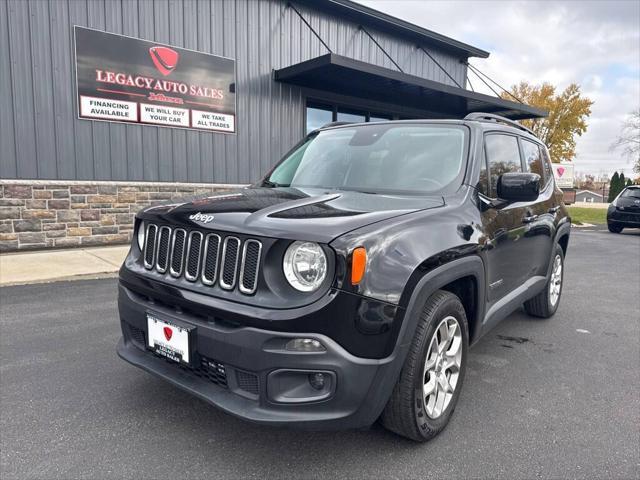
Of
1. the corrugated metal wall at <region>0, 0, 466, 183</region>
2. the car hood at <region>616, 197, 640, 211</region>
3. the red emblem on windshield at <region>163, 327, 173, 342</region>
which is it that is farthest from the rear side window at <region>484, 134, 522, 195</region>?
the car hood at <region>616, 197, 640, 211</region>

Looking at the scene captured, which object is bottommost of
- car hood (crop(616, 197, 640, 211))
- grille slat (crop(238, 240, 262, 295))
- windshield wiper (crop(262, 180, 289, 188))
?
car hood (crop(616, 197, 640, 211))

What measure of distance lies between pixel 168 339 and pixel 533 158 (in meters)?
3.60

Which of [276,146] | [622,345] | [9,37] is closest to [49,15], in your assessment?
[9,37]

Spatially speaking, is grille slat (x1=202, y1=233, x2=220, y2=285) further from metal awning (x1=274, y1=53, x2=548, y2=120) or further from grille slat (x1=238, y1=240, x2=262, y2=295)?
metal awning (x1=274, y1=53, x2=548, y2=120)

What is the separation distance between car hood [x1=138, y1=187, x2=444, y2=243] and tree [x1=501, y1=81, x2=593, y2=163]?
3662cm

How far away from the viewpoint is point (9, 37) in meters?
7.62

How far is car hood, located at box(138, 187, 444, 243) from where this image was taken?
2.11 m

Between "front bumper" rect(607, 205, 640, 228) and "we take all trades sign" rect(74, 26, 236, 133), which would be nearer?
"we take all trades sign" rect(74, 26, 236, 133)

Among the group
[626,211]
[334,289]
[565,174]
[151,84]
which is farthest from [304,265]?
[565,174]

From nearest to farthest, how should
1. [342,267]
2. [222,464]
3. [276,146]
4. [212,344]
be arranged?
[342,267] → [212,344] → [222,464] → [276,146]

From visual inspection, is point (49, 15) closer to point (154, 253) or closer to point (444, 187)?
point (154, 253)

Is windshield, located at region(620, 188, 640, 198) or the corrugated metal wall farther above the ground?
the corrugated metal wall

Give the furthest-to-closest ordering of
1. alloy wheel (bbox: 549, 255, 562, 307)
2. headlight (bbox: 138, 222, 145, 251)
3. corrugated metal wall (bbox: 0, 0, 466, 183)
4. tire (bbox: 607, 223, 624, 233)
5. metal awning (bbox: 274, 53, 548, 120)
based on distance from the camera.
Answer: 1. tire (bbox: 607, 223, 624, 233)
2. metal awning (bbox: 274, 53, 548, 120)
3. corrugated metal wall (bbox: 0, 0, 466, 183)
4. alloy wheel (bbox: 549, 255, 562, 307)
5. headlight (bbox: 138, 222, 145, 251)

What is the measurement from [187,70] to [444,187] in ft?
26.6
